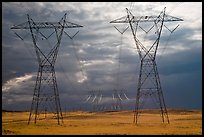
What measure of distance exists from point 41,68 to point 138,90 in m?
14.0

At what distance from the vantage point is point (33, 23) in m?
52.0

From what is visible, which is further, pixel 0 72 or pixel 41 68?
pixel 41 68

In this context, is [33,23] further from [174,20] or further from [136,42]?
[174,20]

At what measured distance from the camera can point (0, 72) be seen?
3603 centimetres

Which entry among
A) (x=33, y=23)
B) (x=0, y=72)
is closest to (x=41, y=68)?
(x=33, y=23)

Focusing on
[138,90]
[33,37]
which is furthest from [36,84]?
[138,90]

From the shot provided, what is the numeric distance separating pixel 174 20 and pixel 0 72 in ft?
85.4

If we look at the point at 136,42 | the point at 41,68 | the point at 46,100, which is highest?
the point at 136,42

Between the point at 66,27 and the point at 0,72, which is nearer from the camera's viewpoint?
the point at 0,72

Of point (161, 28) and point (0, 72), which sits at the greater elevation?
point (161, 28)

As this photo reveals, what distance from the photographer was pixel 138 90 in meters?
53.3

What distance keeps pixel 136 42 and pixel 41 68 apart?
45.0ft

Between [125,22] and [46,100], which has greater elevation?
[125,22]

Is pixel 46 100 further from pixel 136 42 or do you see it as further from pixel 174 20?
pixel 174 20
